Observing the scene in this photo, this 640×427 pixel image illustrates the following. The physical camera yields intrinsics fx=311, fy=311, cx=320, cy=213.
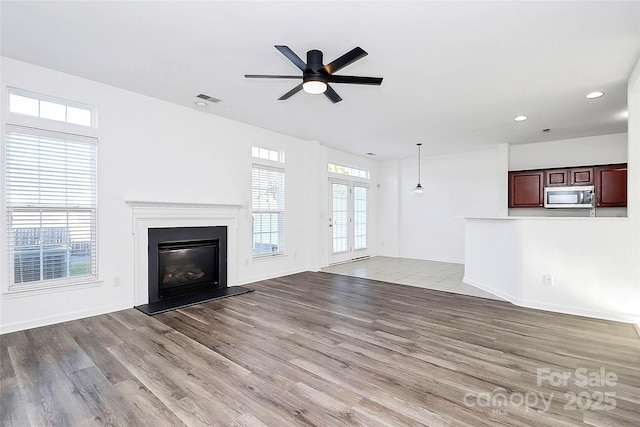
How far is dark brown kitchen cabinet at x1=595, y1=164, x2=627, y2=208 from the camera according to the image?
599cm

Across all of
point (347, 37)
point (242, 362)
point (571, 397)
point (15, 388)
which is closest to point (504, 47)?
point (347, 37)

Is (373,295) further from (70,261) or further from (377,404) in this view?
(70,261)

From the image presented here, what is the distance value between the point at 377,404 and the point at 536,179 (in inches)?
266

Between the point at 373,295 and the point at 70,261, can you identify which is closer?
the point at 70,261

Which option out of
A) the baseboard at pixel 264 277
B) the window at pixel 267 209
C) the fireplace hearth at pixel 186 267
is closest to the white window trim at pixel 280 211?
the window at pixel 267 209

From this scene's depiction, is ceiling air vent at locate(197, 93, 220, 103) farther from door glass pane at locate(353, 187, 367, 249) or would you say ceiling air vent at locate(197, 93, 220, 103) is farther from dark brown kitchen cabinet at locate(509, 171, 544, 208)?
dark brown kitchen cabinet at locate(509, 171, 544, 208)

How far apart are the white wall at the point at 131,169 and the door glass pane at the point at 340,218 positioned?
2248 mm

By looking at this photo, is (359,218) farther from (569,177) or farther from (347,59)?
(347,59)

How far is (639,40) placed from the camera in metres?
2.93

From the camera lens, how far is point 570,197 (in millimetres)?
6371

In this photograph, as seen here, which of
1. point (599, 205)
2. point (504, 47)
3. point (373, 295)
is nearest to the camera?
point (504, 47)

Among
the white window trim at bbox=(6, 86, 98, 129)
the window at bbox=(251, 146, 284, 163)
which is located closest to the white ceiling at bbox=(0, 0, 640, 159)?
the white window trim at bbox=(6, 86, 98, 129)

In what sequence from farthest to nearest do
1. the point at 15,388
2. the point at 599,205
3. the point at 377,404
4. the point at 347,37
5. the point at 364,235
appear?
the point at 364,235
the point at 599,205
the point at 347,37
the point at 15,388
the point at 377,404

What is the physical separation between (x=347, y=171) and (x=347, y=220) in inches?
51.7
